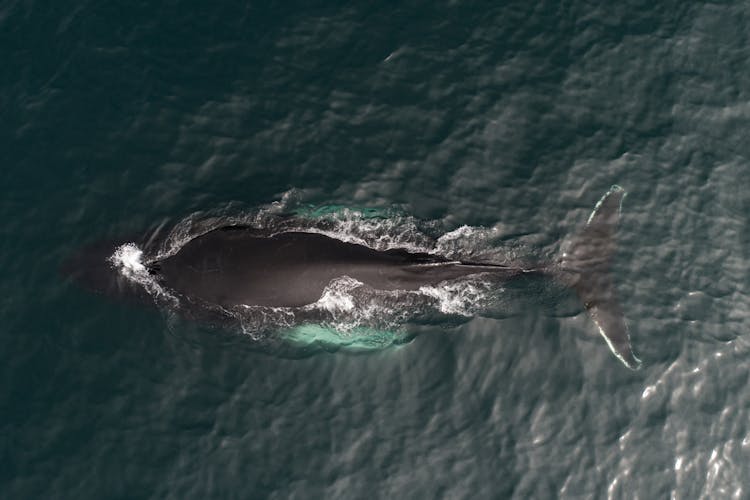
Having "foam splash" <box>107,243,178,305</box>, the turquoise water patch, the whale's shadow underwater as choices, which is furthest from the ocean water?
"foam splash" <box>107,243,178,305</box>

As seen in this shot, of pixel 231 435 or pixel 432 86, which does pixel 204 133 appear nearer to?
pixel 432 86

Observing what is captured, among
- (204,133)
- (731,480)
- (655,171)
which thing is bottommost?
(731,480)

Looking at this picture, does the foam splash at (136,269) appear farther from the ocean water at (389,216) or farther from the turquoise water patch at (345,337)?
the turquoise water patch at (345,337)

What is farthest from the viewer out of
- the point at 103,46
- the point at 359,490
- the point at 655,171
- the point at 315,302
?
the point at 103,46

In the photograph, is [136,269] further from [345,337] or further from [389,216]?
[389,216]

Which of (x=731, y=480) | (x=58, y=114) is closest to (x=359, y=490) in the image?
(x=731, y=480)

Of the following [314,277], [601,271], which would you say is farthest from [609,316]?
[314,277]

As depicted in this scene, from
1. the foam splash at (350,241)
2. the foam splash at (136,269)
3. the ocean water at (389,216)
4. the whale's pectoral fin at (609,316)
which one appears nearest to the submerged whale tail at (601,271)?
the whale's pectoral fin at (609,316)
